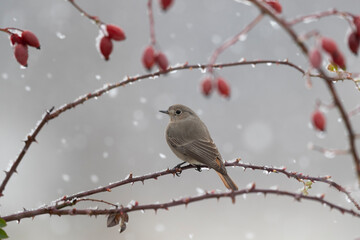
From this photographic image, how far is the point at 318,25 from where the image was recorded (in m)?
20.6

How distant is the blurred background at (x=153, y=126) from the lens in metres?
13.5

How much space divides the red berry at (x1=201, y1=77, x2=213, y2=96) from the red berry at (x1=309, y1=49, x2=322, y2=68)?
24 cm

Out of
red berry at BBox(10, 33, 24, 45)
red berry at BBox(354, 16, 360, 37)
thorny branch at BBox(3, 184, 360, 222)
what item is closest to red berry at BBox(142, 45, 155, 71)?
thorny branch at BBox(3, 184, 360, 222)

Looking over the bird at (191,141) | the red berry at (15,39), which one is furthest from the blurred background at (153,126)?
the red berry at (15,39)

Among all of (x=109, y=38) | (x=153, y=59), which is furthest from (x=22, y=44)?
(x=153, y=59)

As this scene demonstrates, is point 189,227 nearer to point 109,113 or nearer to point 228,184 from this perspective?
point 109,113

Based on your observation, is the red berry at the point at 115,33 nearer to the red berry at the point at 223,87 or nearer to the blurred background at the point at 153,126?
the red berry at the point at 223,87

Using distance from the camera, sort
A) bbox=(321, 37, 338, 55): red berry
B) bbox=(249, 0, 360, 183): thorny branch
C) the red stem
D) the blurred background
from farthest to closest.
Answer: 1. the blurred background
2. the red stem
3. bbox=(321, 37, 338, 55): red berry
4. bbox=(249, 0, 360, 183): thorny branch

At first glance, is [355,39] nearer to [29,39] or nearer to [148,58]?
[148,58]

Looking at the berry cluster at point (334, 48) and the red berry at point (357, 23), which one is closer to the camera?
the berry cluster at point (334, 48)

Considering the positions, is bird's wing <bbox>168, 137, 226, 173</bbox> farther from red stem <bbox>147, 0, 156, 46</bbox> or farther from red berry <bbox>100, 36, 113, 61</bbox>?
red stem <bbox>147, 0, 156, 46</bbox>

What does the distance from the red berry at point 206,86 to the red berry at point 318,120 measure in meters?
0.20

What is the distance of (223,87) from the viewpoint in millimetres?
1039

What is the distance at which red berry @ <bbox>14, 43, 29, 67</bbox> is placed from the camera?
146cm
